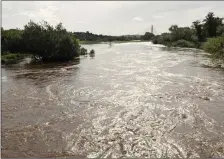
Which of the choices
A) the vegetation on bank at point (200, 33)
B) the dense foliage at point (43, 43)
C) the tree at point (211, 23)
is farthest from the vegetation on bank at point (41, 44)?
the tree at point (211, 23)

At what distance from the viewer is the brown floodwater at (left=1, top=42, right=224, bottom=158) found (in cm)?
992

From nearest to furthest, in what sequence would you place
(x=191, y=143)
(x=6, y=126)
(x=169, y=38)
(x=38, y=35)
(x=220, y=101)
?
(x=191, y=143), (x=6, y=126), (x=220, y=101), (x=38, y=35), (x=169, y=38)

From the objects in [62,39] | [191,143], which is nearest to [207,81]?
[191,143]

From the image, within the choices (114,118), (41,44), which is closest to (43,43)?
(41,44)

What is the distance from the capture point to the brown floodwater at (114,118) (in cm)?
992

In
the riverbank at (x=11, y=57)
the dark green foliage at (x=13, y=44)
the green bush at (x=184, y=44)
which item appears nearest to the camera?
the riverbank at (x=11, y=57)

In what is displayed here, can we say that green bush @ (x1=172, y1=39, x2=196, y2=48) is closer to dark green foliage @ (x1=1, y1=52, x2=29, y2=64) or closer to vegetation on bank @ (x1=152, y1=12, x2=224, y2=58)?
vegetation on bank @ (x1=152, y1=12, x2=224, y2=58)

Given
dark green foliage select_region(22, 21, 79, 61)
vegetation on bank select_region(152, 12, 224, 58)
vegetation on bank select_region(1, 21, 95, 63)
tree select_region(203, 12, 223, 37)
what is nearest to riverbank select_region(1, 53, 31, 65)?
vegetation on bank select_region(1, 21, 95, 63)

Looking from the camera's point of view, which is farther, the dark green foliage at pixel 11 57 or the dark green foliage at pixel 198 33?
the dark green foliage at pixel 198 33

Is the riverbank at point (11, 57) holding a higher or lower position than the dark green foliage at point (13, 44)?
lower

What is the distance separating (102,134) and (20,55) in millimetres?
32202

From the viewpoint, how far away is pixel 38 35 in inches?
1462

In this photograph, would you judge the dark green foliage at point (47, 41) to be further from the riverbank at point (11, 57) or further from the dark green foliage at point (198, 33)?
the dark green foliage at point (198, 33)

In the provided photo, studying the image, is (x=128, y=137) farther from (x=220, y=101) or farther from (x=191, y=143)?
(x=220, y=101)
